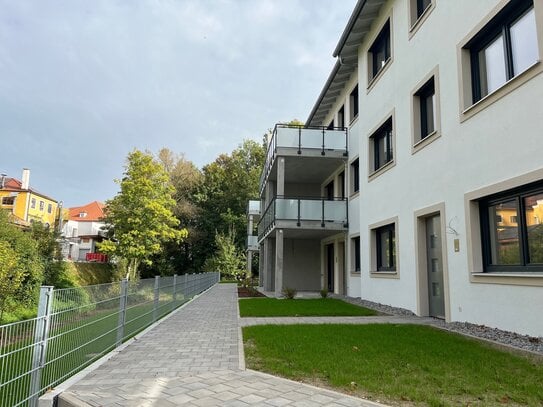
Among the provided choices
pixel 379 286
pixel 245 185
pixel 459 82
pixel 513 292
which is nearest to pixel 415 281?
pixel 379 286

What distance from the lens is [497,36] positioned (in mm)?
8016

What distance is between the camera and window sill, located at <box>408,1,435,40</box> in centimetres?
1026

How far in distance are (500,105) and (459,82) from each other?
5.38ft

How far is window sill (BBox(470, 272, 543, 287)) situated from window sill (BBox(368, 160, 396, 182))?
4.98 meters

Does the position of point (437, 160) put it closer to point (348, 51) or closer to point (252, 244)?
point (348, 51)

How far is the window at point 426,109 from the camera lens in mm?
10582

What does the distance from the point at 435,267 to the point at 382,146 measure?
5305 mm

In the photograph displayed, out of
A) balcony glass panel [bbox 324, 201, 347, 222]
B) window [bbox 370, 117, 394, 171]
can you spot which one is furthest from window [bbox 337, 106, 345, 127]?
window [bbox 370, 117, 394, 171]

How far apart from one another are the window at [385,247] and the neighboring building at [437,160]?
2.5 inches

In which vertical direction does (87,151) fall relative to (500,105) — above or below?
above

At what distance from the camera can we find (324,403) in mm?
3945

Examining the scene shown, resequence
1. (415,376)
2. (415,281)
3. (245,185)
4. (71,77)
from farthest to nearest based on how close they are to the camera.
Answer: (245,185), (71,77), (415,281), (415,376)

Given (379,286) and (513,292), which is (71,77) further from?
(513,292)

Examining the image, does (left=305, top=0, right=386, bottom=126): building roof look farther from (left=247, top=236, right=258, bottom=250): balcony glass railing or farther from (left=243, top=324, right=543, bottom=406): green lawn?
(left=247, top=236, right=258, bottom=250): balcony glass railing
